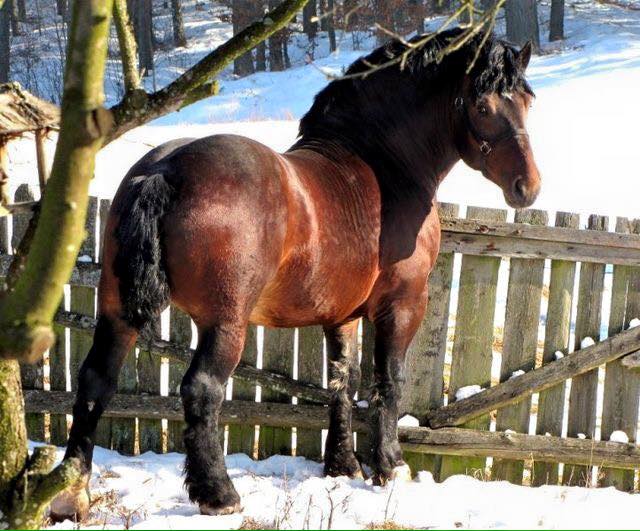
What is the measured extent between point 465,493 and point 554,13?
23621 mm

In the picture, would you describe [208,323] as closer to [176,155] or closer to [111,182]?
[176,155]

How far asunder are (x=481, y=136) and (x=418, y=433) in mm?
1900

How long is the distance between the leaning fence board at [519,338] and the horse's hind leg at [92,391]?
102 inches

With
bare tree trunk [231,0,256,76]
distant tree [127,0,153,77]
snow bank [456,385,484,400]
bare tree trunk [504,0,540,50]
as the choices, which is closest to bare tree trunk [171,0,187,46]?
distant tree [127,0,153,77]

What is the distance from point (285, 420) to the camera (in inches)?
212

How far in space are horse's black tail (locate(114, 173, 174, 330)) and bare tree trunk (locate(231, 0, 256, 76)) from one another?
2120 cm

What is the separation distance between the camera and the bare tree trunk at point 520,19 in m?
22.2

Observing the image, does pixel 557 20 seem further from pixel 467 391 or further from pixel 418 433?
pixel 418 433

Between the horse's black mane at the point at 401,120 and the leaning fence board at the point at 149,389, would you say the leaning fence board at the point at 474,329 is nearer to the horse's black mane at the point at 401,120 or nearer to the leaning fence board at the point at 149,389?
the horse's black mane at the point at 401,120

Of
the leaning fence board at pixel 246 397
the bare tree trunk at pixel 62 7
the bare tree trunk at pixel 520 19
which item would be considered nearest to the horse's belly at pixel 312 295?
the leaning fence board at pixel 246 397

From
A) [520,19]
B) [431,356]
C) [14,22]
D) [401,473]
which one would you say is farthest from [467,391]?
[14,22]

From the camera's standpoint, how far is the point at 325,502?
4.38 m

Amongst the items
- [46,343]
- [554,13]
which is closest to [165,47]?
[554,13]

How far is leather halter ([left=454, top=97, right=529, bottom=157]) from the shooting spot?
478 cm
